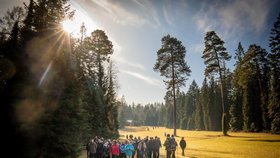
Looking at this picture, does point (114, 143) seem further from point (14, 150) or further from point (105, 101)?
point (105, 101)

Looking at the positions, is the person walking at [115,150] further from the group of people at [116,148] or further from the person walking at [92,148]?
the person walking at [92,148]

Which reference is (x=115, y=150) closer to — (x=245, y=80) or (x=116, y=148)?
(x=116, y=148)

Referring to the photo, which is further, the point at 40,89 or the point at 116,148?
the point at 116,148

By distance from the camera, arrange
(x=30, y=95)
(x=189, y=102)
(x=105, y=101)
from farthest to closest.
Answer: (x=189, y=102), (x=105, y=101), (x=30, y=95)

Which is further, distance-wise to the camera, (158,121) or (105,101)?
(158,121)

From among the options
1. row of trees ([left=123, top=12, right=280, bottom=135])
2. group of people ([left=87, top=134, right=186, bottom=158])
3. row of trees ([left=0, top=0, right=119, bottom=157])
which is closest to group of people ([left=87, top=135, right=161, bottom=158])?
group of people ([left=87, top=134, right=186, bottom=158])

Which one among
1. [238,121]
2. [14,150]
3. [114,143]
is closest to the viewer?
[14,150]

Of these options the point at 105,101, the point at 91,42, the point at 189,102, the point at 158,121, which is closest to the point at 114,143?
the point at 105,101

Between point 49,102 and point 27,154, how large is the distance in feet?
9.21

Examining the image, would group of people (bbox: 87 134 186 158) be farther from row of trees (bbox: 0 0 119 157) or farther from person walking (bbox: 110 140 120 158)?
row of trees (bbox: 0 0 119 157)

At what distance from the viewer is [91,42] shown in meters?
35.1

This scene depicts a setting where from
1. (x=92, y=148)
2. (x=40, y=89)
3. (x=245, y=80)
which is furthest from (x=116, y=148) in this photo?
(x=245, y=80)

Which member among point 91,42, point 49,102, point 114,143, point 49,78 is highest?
point 91,42

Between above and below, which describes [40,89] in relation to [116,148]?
above
